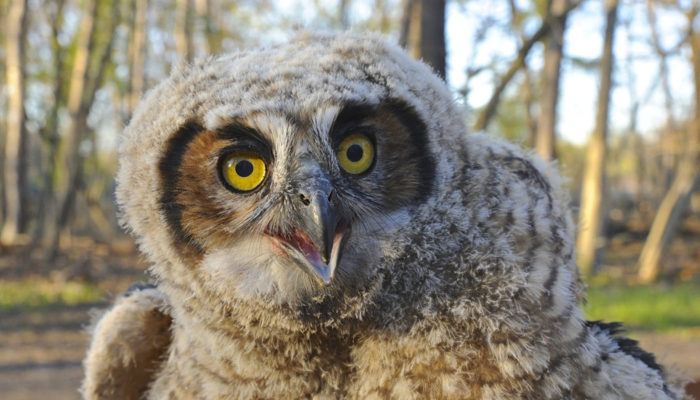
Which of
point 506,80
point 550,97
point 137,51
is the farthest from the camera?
point 137,51

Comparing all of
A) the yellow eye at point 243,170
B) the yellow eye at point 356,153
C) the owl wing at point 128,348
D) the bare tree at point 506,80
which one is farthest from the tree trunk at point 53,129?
the yellow eye at point 356,153

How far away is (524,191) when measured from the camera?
1810 millimetres

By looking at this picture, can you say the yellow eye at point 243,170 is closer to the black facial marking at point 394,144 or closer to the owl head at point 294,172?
the owl head at point 294,172

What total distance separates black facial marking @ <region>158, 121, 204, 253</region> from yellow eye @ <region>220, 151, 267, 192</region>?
166 mm

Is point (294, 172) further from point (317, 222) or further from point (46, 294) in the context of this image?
point (46, 294)

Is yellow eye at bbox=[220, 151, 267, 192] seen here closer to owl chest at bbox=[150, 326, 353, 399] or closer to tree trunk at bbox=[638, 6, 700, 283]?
owl chest at bbox=[150, 326, 353, 399]

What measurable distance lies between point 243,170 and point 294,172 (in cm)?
16

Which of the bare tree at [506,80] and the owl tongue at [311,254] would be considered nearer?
the owl tongue at [311,254]

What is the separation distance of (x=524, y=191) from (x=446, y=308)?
0.45 m

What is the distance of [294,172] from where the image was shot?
5.26ft

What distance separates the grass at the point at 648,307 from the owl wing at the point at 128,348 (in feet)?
23.1

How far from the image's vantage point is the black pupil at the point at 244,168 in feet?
5.44

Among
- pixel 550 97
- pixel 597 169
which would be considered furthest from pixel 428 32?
pixel 597 169

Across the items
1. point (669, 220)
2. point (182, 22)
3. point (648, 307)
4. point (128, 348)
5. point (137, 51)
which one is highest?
point (182, 22)
